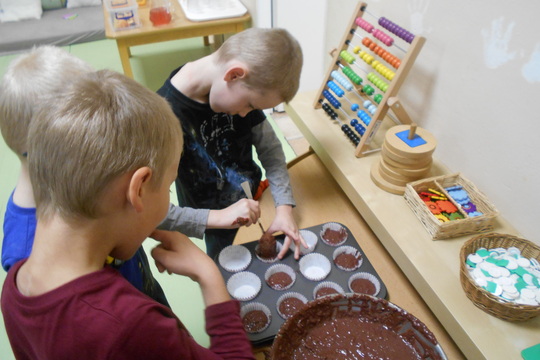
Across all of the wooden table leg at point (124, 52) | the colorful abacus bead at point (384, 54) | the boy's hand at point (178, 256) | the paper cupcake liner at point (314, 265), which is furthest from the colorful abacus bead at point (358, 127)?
A: the wooden table leg at point (124, 52)

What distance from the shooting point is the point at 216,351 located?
2.03 feet

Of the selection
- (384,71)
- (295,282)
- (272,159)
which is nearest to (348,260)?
(295,282)

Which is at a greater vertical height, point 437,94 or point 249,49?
point 249,49

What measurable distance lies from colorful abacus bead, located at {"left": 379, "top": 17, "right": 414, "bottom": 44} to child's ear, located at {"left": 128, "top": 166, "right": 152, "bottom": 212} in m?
0.89

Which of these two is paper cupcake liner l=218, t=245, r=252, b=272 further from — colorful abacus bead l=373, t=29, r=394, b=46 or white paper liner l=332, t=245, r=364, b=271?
colorful abacus bead l=373, t=29, r=394, b=46

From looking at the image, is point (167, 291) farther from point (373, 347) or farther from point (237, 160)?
point (373, 347)

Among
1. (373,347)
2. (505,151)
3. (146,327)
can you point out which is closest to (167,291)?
(373,347)

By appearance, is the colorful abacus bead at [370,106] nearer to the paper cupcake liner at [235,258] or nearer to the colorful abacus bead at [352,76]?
the colorful abacus bead at [352,76]

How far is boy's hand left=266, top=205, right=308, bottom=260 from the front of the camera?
3.16ft

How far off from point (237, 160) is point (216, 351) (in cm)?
62

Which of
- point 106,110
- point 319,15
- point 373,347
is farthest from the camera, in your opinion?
point 319,15

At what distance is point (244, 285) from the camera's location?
904 mm

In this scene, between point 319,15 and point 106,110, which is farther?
point 319,15

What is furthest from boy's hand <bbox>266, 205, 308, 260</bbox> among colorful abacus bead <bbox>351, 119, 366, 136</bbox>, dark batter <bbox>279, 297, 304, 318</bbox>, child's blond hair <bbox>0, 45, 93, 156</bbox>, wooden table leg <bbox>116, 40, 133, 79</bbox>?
wooden table leg <bbox>116, 40, 133, 79</bbox>
